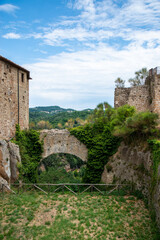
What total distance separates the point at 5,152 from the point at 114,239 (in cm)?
1002

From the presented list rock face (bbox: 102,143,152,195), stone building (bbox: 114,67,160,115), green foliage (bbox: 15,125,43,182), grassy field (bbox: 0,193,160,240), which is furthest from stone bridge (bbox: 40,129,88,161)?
grassy field (bbox: 0,193,160,240)

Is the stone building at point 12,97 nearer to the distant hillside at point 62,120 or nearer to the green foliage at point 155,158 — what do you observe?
the green foliage at point 155,158

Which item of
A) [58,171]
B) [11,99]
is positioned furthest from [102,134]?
[58,171]

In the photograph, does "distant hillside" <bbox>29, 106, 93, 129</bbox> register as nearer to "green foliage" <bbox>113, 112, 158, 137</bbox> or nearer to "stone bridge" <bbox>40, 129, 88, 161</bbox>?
"stone bridge" <bbox>40, 129, 88, 161</bbox>

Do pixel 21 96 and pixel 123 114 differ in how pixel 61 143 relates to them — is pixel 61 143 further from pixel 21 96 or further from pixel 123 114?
pixel 123 114

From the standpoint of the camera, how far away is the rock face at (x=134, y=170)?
9.96 meters

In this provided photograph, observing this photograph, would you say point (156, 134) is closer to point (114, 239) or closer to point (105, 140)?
point (105, 140)

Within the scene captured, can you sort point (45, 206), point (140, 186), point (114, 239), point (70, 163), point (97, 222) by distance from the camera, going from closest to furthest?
point (114, 239) → point (97, 222) → point (45, 206) → point (140, 186) → point (70, 163)

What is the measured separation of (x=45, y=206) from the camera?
10.4 m

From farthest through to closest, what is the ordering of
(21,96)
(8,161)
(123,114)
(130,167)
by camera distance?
(21,96)
(123,114)
(8,161)
(130,167)

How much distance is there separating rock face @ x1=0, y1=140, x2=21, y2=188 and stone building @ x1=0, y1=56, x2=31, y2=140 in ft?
3.39

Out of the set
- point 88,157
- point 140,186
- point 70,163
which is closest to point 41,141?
point 88,157

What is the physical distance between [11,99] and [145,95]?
12.1 m

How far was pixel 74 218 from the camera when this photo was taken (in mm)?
9406
